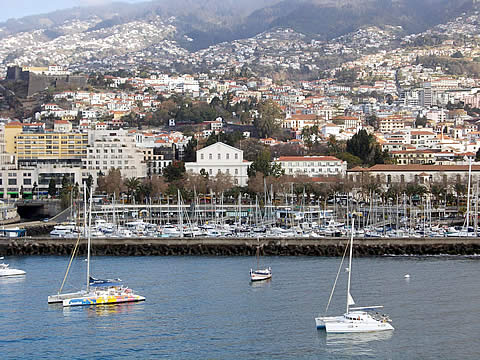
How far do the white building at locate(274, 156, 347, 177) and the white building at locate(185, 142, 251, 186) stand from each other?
3.82 meters

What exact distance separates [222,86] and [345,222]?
11005cm

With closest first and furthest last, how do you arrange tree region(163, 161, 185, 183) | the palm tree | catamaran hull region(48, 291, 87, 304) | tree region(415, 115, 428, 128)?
catamaran hull region(48, 291, 87, 304)
the palm tree
tree region(163, 161, 185, 183)
tree region(415, 115, 428, 128)

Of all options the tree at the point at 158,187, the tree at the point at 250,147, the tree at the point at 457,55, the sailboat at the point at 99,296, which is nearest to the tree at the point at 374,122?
the tree at the point at 250,147

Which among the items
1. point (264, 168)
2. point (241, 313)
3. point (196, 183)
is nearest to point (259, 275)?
point (241, 313)

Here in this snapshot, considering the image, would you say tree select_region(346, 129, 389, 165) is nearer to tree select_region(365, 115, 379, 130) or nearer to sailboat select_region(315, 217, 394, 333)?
tree select_region(365, 115, 379, 130)

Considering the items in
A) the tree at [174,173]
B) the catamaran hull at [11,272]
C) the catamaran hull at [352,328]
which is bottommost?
the catamaran hull at [352,328]

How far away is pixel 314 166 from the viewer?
281ft

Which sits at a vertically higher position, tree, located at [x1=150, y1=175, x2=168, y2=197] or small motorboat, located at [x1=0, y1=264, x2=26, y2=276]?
tree, located at [x1=150, y1=175, x2=168, y2=197]

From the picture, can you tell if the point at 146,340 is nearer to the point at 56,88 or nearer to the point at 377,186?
the point at 377,186

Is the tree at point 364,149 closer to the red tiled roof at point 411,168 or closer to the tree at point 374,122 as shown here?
the red tiled roof at point 411,168

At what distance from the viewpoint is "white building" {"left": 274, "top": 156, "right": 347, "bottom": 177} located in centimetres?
8506

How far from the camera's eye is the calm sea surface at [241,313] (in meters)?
28.1

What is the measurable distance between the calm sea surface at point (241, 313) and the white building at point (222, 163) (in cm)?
3907

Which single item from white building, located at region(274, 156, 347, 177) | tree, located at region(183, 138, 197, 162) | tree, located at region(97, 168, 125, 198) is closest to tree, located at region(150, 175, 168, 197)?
tree, located at region(97, 168, 125, 198)
